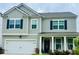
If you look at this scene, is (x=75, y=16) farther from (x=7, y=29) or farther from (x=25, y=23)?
(x=7, y=29)

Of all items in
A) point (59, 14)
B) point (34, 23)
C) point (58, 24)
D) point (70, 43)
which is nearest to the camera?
point (70, 43)

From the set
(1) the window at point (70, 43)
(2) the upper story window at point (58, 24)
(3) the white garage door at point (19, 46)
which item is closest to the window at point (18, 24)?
(3) the white garage door at point (19, 46)

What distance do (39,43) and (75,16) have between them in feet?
6.45

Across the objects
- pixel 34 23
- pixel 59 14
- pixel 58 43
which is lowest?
pixel 58 43

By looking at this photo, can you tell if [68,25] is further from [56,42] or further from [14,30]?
[14,30]

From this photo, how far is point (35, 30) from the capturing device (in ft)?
41.8

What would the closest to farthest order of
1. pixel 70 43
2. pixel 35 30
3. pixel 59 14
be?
pixel 70 43 < pixel 59 14 < pixel 35 30

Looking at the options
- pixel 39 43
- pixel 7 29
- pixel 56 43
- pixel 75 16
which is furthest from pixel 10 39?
pixel 75 16

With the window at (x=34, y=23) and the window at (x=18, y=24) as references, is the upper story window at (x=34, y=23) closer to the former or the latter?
the window at (x=34, y=23)

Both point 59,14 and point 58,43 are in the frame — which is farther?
point 58,43

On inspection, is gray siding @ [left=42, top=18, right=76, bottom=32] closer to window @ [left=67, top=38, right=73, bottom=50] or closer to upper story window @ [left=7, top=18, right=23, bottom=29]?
window @ [left=67, top=38, right=73, bottom=50]

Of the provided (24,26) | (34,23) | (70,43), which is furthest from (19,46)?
(70,43)

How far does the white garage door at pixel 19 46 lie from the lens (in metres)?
12.4

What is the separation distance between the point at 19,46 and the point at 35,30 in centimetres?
100
